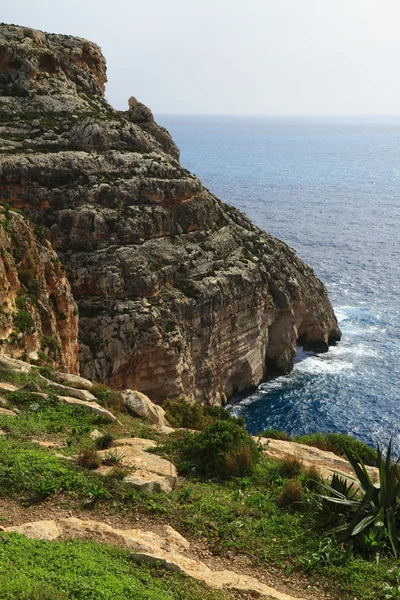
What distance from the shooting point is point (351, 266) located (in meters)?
91.2

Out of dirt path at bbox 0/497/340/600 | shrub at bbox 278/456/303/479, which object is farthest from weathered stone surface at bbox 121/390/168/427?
dirt path at bbox 0/497/340/600

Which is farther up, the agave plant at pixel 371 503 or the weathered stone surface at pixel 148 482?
the agave plant at pixel 371 503

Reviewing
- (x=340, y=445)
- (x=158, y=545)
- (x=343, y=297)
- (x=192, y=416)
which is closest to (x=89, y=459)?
(x=158, y=545)

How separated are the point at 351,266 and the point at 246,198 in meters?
52.6

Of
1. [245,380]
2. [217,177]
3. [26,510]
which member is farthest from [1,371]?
[217,177]

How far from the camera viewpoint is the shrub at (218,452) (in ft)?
53.3

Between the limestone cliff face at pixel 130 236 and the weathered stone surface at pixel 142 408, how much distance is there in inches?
768

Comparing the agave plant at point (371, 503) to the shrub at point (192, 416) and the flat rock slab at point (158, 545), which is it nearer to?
the flat rock slab at point (158, 545)

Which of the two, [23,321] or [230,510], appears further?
[23,321]

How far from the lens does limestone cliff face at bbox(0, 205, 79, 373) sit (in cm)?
2670

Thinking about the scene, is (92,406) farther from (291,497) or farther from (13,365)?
(291,497)

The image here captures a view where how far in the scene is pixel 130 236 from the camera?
4744 centimetres

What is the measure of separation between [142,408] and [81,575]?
40.7 ft

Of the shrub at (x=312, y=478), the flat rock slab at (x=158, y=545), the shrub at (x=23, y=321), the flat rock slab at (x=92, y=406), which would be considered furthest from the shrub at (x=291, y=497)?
the shrub at (x=23, y=321)
